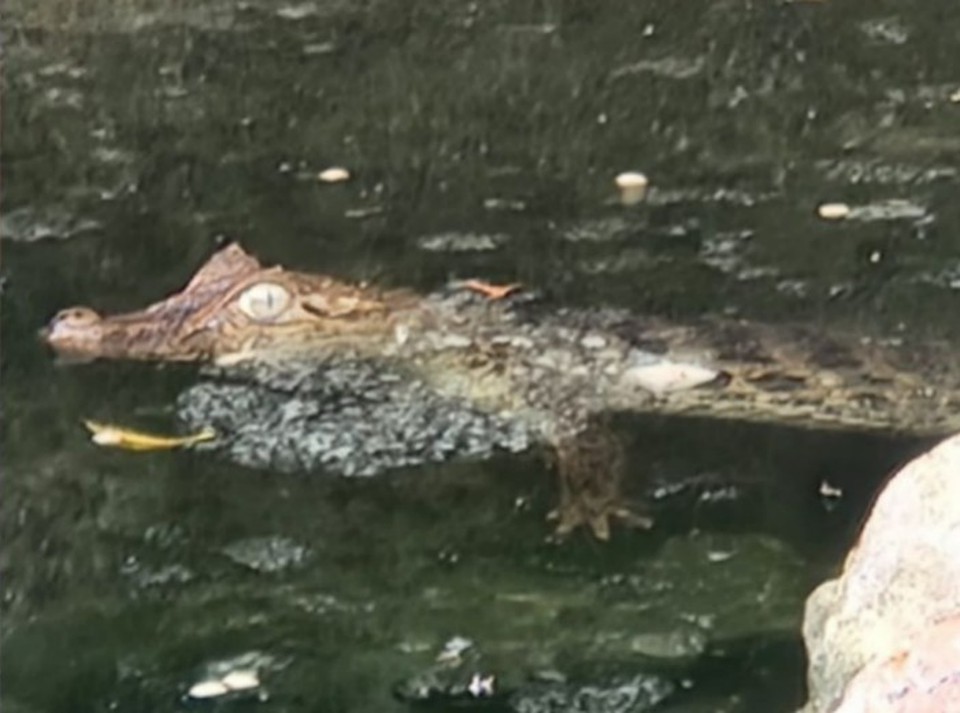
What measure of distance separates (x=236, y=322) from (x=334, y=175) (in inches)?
61.6

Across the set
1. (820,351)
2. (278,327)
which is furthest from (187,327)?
(820,351)

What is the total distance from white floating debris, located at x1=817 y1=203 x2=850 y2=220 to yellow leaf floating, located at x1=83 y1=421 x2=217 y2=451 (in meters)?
2.60

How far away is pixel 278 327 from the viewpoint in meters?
6.41

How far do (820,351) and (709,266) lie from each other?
85cm

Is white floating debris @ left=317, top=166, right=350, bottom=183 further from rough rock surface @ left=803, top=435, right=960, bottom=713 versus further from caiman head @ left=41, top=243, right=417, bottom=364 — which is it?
rough rock surface @ left=803, top=435, right=960, bottom=713

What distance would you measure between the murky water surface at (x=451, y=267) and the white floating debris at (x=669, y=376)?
5.7 inches

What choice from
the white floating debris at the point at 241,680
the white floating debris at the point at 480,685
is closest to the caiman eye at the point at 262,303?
the white floating debris at the point at 241,680

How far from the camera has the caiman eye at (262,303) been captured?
6391mm

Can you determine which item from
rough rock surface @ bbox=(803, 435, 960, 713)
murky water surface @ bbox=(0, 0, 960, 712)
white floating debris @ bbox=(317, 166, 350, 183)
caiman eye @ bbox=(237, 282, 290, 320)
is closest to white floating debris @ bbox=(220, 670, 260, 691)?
murky water surface @ bbox=(0, 0, 960, 712)

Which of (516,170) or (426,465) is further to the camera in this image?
(516,170)

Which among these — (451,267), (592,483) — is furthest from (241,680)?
(451,267)

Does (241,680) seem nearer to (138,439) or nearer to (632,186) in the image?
(138,439)

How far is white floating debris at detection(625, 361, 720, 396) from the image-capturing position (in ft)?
19.8

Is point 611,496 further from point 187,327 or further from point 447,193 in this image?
point 447,193
